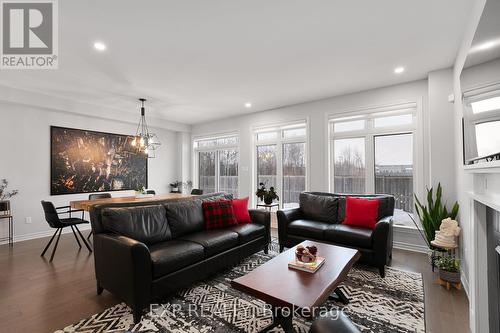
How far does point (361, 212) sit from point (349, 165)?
1452 mm

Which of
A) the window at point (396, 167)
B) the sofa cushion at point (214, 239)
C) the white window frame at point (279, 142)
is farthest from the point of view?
the white window frame at point (279, 142)

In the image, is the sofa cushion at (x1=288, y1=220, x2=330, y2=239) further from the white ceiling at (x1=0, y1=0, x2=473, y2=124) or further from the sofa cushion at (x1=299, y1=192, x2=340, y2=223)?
the white ceiling at (x1=0, y1=0, x2=473, y2=124)

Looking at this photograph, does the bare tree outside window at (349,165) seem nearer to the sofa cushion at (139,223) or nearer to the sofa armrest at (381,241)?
the sofa armrest at (381,241)

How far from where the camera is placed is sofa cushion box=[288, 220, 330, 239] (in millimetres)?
3462

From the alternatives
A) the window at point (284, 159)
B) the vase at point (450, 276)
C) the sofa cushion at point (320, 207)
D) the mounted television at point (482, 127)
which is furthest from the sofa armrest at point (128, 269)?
the window at point (284, 159)

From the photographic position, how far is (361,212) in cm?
346

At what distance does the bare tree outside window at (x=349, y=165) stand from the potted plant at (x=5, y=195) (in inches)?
240

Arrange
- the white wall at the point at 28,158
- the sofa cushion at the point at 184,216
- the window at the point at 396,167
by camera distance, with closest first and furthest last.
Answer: the sofa cushion at the point at 184,216 < the window at the point at 396,167 < the white wall at the point at 28,158

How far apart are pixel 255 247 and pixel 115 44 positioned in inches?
125

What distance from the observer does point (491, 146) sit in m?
1.35

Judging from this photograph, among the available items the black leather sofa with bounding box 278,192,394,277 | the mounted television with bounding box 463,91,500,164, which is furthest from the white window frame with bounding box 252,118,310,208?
the mounted television with bounding box 463,91,500,164

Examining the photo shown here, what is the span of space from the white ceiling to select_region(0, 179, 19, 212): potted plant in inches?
69.9

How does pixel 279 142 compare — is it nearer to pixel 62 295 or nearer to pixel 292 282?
pixel 292 282

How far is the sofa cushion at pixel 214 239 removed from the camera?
275 cm
